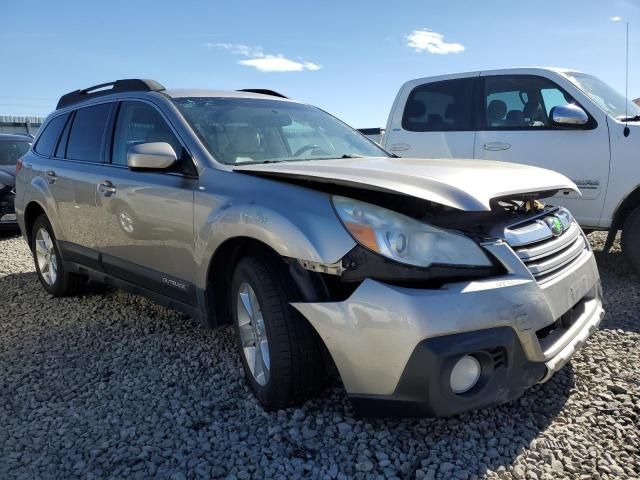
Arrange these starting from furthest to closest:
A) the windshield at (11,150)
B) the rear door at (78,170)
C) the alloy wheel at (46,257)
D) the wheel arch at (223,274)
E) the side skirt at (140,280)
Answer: the windshield at (11,150)
the alloy wheel at (46,257)
the rear door at (78,170)
the side skirt at (140,280)
the wheel arch at (223,274)

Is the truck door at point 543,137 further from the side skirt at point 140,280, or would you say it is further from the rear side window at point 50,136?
the rear side window at point 50,136

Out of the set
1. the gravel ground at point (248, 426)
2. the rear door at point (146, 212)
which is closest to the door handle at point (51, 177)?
the rear door at point (146, 212)

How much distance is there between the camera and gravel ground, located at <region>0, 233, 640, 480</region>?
88.1 inches

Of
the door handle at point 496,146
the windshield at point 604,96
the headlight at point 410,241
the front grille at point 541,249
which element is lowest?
the front grille at point 541,249

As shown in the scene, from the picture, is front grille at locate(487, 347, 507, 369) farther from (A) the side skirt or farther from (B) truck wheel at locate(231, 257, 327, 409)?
(A) the side skirt

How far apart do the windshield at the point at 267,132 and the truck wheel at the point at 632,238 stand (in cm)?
233

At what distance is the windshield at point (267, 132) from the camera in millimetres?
3211

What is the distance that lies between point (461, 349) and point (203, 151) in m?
1.78

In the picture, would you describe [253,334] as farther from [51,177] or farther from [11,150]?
[11,150]

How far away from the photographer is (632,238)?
459 cm

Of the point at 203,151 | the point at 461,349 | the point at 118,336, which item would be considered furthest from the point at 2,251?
the point at 461,349

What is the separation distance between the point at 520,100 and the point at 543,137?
48cm

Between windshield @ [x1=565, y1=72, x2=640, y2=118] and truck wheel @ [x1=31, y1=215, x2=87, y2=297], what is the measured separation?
15.9 feet

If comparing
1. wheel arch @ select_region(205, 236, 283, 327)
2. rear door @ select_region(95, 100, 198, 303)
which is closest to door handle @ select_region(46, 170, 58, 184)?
rear door @ select_region(95, 100, 198, 303)
